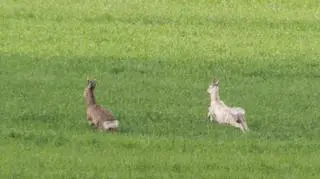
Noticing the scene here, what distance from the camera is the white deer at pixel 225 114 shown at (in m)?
17.0

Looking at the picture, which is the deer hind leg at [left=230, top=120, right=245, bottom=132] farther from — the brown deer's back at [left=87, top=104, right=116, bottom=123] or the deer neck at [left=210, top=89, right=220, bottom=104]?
the brown deer's back at [left=87, top=104, right=116, bottom=123]

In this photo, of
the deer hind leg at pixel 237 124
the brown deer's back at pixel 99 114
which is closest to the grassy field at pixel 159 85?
the deer hind leg at pixel 237 124

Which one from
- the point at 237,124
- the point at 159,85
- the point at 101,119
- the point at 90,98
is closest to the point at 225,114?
the point at 237,124

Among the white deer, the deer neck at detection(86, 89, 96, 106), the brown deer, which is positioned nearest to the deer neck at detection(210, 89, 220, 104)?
the white deer

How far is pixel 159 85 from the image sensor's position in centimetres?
2122

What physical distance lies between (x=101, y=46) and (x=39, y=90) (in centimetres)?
640

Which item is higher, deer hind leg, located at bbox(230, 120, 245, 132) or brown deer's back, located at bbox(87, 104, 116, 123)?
brown deer's back, located at bbox(87, 104, 116, 123)

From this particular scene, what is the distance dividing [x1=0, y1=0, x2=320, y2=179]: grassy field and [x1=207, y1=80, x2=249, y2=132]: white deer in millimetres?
137

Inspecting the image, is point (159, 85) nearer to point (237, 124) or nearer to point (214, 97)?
point (214, 97)

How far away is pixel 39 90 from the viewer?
19.8 meters

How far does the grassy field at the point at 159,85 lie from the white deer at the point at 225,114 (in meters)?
0.14

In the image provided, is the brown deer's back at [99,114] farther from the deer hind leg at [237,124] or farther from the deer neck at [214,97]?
the deer neck at [214,97]

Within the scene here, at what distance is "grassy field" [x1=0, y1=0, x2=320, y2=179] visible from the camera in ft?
45.7

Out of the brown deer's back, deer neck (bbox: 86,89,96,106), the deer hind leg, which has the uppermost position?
deer neck (bbox: 86,89,96,106)
